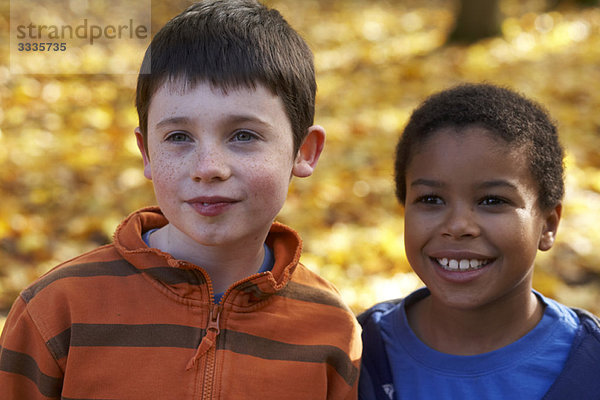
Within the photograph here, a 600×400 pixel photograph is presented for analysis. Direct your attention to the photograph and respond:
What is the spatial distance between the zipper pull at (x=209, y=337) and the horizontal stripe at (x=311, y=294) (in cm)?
25

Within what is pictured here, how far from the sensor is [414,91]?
7.13m

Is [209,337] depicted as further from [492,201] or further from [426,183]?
[492,201]

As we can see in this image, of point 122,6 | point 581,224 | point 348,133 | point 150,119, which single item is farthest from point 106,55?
point 150,119

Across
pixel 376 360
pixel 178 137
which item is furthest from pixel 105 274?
pixel 376 360

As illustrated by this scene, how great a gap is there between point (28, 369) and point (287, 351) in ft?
2.41

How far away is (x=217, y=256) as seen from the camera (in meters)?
2.07

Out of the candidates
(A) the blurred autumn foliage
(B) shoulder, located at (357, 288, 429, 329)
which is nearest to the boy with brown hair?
(B) shoulder, located at (357, 288, 429, 329)

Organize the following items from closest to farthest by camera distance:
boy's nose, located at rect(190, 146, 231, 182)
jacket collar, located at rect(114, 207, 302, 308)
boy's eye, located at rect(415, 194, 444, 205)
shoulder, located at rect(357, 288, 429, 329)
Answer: boy's nose, located at rect(190, 146, 231, 182)
jacket collar, located at rect(114, 207, 302, 308)
boy's eye, located at rect(415, 194, 444, 205)
shoulder, located at rect(357, 288, 429, 329)

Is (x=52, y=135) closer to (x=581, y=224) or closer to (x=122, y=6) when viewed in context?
(x=581, y=224)

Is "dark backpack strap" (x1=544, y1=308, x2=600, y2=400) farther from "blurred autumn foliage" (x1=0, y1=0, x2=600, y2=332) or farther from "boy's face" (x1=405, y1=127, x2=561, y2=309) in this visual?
"blurred autumn foliage" (x1=0, y1=0, x2=600, y2=332)

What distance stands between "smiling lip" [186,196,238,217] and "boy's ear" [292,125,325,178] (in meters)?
0.33

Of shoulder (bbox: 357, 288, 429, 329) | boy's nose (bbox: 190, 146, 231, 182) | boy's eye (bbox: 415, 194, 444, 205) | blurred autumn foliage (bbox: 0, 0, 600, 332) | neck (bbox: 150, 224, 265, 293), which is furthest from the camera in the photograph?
blurred autumn foliage (bbox: 0, 0, 600, 332)

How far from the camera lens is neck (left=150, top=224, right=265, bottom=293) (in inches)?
81.1

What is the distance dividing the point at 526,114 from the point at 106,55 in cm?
622
